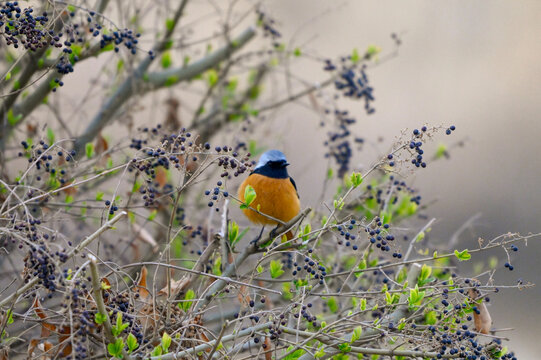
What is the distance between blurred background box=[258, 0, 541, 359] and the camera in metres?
9.44

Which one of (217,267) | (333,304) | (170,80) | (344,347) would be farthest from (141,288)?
(170,80)

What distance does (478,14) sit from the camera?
1020cm

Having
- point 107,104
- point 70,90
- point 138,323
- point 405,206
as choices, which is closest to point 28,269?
point 138,323

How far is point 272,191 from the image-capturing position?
15.4ft

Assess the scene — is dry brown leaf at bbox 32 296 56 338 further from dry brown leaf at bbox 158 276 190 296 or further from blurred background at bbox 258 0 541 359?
blurred background at bbox 258 0 541 359

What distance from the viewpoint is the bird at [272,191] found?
465 cm

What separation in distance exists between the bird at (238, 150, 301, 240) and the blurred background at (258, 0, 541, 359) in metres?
4.14

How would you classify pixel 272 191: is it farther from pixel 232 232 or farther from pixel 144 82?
pixel 144 82

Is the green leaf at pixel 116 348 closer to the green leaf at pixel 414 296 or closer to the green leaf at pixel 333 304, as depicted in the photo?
the green leaf at pixel 414 296

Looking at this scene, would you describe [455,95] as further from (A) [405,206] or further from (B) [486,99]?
(A) [405,206]

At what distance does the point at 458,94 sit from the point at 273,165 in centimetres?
644

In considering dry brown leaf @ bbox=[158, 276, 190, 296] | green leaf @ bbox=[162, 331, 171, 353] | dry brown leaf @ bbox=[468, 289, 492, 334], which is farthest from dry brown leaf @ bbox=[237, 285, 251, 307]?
dry brown leaf @ bbox=[468, 289, 492, 334]

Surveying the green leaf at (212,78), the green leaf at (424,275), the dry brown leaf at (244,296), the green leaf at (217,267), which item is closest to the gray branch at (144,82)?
the green leaf at (212,78)

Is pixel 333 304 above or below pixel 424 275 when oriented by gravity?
below
